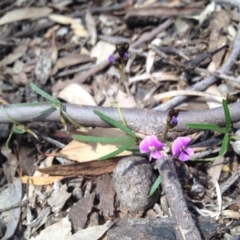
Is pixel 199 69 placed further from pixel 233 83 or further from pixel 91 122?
pixel 91 122

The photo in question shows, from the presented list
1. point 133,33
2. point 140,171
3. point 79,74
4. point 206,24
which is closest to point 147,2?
point 133,33

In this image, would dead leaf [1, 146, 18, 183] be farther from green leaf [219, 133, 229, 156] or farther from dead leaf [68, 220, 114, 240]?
green leaf [219, 133, 229, 156]

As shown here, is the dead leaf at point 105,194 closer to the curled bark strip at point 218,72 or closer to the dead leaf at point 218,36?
the curled bark strip at point 218,72

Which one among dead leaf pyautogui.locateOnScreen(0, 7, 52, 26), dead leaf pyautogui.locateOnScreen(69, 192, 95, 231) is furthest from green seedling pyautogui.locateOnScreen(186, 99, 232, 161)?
dead leaf pyautogui.locateOnScreen(0, 7, 52, 26)

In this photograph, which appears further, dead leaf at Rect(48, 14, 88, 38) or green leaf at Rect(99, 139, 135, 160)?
dead leaf at Rect(48, 14, 88, 38)

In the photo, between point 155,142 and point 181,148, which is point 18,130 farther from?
point 181,148

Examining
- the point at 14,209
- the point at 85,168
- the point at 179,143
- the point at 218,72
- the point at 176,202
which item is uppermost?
the point at 179,143

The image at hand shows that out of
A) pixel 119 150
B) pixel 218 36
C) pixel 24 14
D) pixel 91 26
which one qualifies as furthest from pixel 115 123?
pixel 24 14
